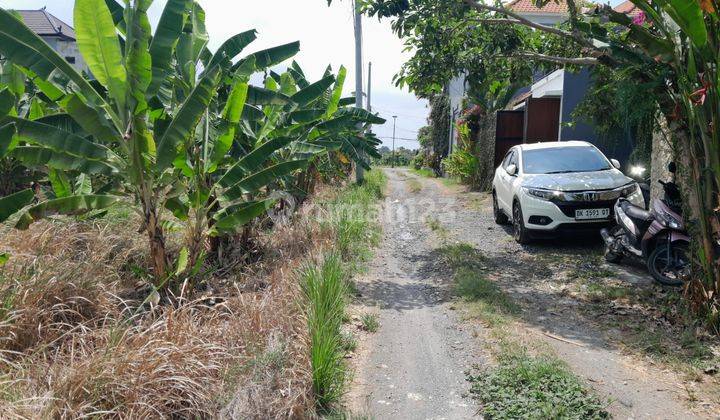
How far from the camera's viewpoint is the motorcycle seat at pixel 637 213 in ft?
21.7

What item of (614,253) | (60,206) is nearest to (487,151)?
(614,253)

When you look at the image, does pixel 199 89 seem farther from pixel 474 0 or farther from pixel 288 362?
pixel 474 0

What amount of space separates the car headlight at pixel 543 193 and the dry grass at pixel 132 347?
13.7 ft

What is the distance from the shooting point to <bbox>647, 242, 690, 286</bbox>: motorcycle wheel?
606 cm

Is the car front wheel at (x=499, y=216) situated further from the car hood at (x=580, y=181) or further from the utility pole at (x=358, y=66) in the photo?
the utility pole at (x=358, y=66)

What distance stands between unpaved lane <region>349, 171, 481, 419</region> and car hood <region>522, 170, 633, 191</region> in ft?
7.50

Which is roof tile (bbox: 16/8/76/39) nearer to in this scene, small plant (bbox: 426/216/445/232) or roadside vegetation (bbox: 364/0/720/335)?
small plant (bbox: 426/216/445/232)

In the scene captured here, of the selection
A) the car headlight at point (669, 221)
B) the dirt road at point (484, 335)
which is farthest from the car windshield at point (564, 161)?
the car headlight at point (669, 221)

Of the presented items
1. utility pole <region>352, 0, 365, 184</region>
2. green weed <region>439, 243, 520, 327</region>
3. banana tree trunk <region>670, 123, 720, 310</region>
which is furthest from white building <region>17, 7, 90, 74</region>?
banana tree trunk <region>670, 123, 720, 310</region>

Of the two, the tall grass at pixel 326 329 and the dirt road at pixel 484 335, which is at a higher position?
the tall grass at pixel 326 329

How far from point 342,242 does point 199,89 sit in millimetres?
3719

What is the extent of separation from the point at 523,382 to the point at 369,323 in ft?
6.12

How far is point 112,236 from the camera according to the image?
24.0 ft

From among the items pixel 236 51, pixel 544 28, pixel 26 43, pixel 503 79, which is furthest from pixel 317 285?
pixel 503 79
